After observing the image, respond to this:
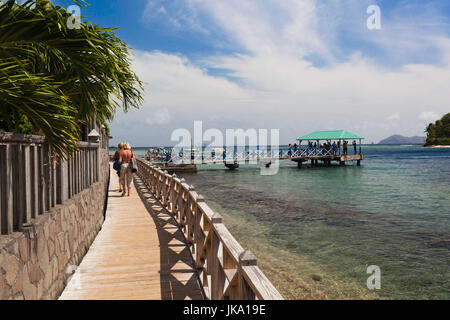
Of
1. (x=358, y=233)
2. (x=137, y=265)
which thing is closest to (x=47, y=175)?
(x=137, y=265)

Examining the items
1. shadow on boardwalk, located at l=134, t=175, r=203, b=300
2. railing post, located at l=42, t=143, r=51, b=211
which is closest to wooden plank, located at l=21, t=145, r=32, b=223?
railing post, located at l=42, t=143, r=51, b=211

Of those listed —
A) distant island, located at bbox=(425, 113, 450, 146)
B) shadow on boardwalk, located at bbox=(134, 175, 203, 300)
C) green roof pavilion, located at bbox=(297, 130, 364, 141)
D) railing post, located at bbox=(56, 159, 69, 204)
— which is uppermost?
distant island, located at bbox=(425, 113, 450, 146)

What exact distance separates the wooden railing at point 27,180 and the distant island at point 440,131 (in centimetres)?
16361

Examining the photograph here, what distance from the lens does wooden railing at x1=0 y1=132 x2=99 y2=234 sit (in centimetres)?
280

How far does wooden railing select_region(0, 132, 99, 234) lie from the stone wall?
114 millimetres

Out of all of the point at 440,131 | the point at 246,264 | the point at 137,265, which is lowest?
the point at 137,265

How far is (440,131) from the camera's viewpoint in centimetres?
14088

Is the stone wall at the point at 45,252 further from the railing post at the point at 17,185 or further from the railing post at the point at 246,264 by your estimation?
the railing post at the point at 246,264

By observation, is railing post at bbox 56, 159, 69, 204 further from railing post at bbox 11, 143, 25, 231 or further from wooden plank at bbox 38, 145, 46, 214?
railing post at bbox 11, 143, 25, 231

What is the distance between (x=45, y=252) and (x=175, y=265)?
2006mm

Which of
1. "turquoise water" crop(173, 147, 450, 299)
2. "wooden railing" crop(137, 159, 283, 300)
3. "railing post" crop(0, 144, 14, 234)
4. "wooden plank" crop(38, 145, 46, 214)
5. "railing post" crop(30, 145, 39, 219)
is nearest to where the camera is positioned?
"wooden railing" crop(137, 159, 283, 300)

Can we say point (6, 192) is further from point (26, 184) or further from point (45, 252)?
point (45, 252)
